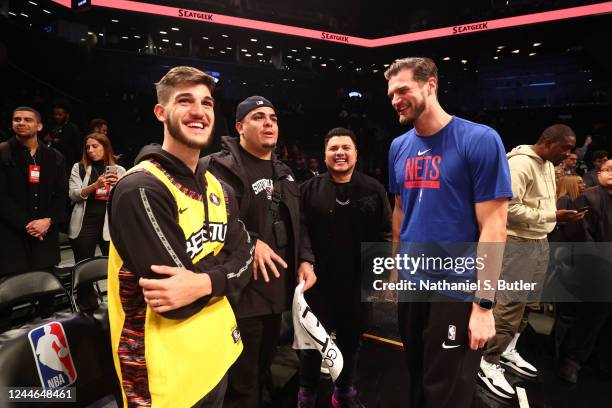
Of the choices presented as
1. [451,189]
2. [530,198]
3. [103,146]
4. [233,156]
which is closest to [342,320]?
[451,189]

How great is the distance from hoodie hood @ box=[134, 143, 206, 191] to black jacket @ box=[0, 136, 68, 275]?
100 inches

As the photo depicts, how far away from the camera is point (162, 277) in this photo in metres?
1.23

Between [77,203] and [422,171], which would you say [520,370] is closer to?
[422,171]

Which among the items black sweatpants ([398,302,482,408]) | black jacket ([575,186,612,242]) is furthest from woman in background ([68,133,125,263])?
black jacket ([575,186,612,242])

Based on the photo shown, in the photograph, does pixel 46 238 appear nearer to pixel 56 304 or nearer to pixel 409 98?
pixel 56 304

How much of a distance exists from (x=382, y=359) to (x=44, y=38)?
41.5ft

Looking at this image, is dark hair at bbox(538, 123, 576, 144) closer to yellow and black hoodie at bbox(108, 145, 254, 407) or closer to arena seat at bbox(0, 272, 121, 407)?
yellow and black hoodie at bbox(108, 145, 254, 407)

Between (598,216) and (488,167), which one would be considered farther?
(598,216)

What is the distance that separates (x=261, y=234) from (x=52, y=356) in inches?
45.8

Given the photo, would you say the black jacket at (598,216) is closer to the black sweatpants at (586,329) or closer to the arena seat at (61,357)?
the black sweatpants at (586,329)

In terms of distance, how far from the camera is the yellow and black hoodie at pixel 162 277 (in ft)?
4.04

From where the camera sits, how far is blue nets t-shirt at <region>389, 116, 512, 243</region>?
1.71m

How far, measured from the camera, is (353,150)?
2.62 m

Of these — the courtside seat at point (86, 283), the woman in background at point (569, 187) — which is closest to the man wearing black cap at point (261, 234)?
the courtside seat at point (86, 283)
